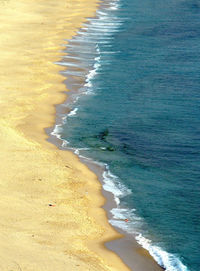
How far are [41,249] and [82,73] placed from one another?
28.5 metres

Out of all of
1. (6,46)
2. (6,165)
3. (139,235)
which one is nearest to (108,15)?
(6,46)

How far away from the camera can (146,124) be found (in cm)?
3775

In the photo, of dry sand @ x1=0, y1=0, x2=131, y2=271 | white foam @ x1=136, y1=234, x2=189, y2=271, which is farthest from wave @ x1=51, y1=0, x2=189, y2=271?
dry sand @ x1=0, y1=0, x2=131, y2=271

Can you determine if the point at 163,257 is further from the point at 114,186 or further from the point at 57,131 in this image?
the point at 57,131

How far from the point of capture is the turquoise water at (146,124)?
84.3ft

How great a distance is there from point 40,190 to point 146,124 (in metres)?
11.8

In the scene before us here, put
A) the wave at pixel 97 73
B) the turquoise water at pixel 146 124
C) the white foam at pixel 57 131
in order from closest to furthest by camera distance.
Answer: the wave at pixel 97 73 → the turquoise water at pixel 146 124 → the white foam at pixel 57 131

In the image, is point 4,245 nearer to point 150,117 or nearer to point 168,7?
point 150,117

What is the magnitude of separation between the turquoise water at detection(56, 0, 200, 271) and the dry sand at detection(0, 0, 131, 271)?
1.24m

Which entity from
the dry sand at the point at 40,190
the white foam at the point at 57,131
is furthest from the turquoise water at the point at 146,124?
the dry sand at the point at 40,190

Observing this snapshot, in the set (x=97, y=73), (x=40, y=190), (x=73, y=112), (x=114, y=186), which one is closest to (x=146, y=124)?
(x=73, y=112)

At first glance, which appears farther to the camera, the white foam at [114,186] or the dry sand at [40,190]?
the white foam at [114,186]

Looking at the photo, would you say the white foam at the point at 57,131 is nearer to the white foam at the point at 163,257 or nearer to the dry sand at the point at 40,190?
the dry sand at the point at 40,190

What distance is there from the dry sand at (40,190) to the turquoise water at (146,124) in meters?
1.24
